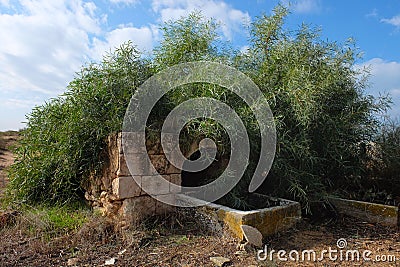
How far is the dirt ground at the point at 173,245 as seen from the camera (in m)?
2.56

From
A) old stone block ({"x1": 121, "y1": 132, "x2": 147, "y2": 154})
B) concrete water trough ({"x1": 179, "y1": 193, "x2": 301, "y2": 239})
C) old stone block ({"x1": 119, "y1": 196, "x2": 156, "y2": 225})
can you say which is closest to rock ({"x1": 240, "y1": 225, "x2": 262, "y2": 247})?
concrete water trough ({"x1": 179, "y1": 193, "x2": 301, "y2": 239})

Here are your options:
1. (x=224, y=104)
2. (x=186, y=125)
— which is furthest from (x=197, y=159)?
(x=224, y=104)

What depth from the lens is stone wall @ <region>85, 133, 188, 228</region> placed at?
313cm

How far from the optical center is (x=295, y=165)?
149 inches

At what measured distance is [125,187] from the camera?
124 inches

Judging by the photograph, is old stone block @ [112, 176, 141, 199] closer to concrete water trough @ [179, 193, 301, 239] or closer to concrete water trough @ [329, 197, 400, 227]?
concrete water trough @ [179, 193, 301, 239]

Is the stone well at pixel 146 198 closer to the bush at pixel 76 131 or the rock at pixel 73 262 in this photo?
the bush at pixel 76 131

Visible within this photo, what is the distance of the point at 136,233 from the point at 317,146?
100 inches

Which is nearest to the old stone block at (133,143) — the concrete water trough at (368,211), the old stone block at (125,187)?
the old stone block at (125,187)

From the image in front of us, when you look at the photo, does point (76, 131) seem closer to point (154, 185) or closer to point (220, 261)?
point (154, 185)

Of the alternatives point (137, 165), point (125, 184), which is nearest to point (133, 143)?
point (137, 165)

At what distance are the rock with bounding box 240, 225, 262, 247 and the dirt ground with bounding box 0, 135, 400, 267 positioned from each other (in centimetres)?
8

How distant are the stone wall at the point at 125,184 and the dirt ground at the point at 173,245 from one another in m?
0.14

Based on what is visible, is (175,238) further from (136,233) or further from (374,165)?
(374,165)
